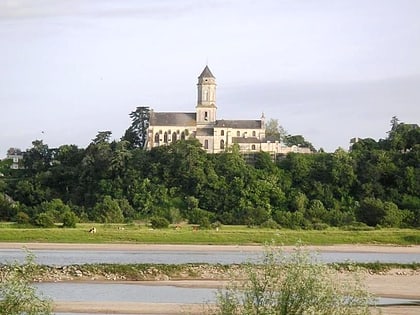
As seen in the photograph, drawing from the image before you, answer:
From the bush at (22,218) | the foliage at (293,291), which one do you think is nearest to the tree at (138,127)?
the bush at (22,218)

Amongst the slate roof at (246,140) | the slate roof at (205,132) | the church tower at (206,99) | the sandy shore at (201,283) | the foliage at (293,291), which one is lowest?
the sandy shore at (201,283)

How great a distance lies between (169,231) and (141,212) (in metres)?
24.3

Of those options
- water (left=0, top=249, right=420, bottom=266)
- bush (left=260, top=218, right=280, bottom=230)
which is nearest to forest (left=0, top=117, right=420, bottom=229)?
bush (left=260, top=218, right=280, bottom=230)

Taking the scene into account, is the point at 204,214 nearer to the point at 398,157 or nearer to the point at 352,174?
the point at 352,174

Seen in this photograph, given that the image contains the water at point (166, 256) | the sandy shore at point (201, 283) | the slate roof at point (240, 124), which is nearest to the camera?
the sandy shore at point (201, 283)

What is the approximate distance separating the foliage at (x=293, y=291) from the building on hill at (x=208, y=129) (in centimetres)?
9849

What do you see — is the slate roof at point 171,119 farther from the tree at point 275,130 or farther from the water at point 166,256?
the water at point 166,256

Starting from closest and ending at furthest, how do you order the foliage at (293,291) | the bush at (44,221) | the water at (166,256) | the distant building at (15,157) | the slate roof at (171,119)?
the foliage at (293,291)
the water at (166,256)
the bush at (44,221)
the slate roof at (171,119)
the distant building at (15,157)

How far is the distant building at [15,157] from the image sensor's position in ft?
441

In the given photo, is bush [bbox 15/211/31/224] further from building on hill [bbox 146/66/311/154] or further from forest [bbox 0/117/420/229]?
building on hill [bbox 146/66/311/154]

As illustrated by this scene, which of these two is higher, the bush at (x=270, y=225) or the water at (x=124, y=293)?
the bush at (x=270, y=225)

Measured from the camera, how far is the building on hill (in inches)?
4889

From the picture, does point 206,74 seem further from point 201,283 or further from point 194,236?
point 201,283

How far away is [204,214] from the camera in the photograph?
96.8m
